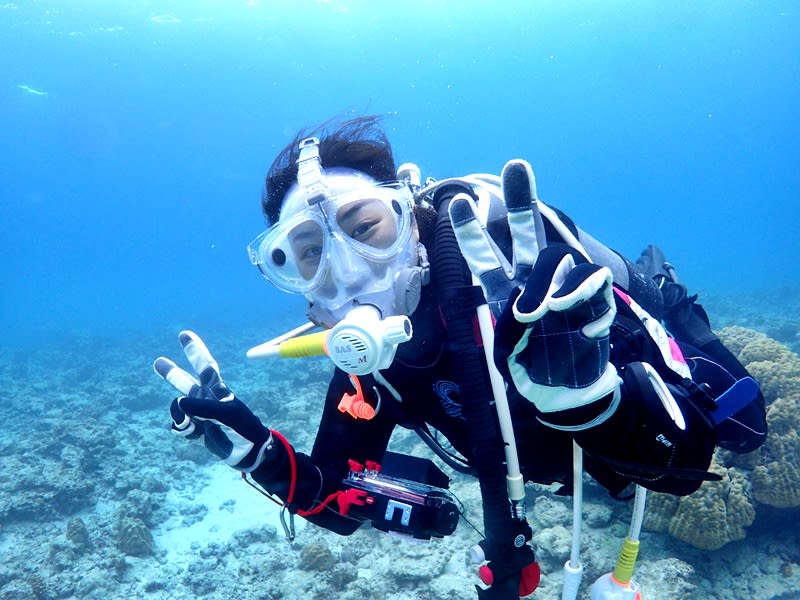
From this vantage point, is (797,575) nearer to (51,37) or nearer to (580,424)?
(580,424)

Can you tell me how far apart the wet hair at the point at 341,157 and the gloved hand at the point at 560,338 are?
Result: 6.38ft

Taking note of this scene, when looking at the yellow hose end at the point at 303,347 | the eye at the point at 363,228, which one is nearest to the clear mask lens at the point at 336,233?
the eye at the point at 363,228

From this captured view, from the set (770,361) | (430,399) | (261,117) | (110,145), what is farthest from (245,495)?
(110,145)

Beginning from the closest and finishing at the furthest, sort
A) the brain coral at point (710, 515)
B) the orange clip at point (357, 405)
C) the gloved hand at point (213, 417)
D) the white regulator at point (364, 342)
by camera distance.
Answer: the white regulator at point (364, 342)
the gloved hand at point (213, 417)
the orange clip at point (357, 405)
the brain coral at point (710, 515)

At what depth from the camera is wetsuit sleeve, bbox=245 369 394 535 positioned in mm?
2824

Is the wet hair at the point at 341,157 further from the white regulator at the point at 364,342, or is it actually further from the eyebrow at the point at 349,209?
the white regulator at the point at 364,342

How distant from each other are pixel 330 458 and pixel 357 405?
23.6 inches

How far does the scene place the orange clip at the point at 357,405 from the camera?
9.16 feet

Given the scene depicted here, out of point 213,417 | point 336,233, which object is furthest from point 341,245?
point 213,417

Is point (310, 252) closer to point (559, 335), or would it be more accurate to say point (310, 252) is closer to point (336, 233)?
point (336, 233)

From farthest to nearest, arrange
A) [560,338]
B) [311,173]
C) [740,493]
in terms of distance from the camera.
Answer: [740,493]
[311,173]
[560,338]

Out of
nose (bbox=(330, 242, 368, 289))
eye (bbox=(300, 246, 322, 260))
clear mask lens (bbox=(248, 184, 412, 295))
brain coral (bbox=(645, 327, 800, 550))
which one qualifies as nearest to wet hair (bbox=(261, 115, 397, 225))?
clear mask lens (bbox=(248, 184, 412, 295))

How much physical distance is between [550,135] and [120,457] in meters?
133

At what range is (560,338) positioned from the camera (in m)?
1.18
